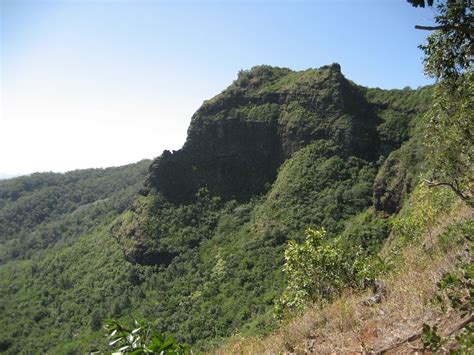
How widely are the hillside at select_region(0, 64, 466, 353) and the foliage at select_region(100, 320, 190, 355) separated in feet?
162

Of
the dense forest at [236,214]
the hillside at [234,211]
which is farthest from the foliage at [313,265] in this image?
the hillside at [234,211]

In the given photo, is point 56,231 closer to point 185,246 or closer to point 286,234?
point 185,246

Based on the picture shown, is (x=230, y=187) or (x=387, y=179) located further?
(x=230, y=187)

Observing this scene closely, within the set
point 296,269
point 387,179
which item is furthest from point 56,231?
point 296,269

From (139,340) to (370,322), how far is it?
13.3ft

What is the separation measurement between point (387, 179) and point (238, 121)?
154 ft

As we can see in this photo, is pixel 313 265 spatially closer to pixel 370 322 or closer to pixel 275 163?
pixel 370 322

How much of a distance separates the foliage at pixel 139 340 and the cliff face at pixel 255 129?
78.8 meters

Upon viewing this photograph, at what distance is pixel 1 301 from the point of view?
97.4m

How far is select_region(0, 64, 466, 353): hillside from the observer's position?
62.6m

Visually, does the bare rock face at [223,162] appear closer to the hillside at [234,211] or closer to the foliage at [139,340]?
the hillside at [234,211]

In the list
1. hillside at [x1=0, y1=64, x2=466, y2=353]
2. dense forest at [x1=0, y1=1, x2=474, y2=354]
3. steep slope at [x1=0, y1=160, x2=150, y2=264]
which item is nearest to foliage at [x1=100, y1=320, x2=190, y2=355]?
dense forest at [x1=0, y1=1, x2=474, y2=354]

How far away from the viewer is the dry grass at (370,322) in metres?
5.01

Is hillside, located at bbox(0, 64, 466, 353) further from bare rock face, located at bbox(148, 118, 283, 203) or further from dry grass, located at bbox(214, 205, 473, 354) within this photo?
dry grass, located at bbox(214, 205, 473, 354)
